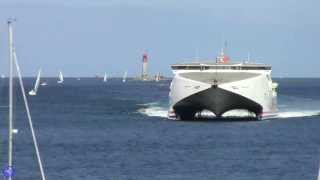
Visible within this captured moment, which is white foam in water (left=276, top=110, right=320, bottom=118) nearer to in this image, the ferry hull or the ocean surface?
the ocean surface

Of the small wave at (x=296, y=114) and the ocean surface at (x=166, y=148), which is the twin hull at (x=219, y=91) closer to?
the ocean surface at (x=166, y=148)

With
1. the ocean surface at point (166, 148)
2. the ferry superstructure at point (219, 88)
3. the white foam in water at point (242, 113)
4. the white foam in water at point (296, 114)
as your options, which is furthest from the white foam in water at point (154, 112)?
the ferry superstructure at point (219, 88)

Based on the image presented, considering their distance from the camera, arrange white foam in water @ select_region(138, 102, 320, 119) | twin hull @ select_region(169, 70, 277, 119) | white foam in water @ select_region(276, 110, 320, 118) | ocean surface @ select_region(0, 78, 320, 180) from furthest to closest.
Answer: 1. white foam in water @ select_region(276, 110, 320, 118)
2. white foam in water @ select_region(138, 102, 320, 119)
3. twin hull @ select_region(169, 70, 277, 119)
4. ocean surface @ select_region(0, 78, 320, 180)

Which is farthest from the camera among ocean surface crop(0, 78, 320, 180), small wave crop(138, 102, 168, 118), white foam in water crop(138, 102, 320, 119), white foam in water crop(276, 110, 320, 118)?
small wave crop(138, 102, 168, 118)

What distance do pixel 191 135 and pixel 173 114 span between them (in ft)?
79.1

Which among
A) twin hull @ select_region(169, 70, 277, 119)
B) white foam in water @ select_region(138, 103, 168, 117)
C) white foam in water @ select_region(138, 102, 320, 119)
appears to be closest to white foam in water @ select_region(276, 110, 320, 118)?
white foam in water @ select_region(138, 102, 320, 119)

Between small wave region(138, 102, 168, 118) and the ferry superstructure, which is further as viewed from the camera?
small wave region(138, 102, 168, 118)

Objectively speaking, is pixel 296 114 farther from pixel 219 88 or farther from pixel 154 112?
pixel 219 88

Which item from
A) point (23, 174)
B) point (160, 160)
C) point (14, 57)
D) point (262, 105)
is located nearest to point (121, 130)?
point (262, 105)

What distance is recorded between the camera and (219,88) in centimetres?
11744

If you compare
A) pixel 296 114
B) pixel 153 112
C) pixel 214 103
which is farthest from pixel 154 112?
pixel 214 103

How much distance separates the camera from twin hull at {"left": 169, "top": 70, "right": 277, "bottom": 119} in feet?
386

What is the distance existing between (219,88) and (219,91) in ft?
1.19

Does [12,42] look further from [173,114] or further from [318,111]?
[318,111]
